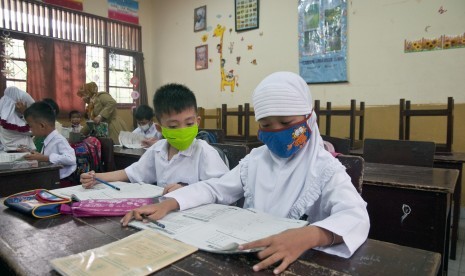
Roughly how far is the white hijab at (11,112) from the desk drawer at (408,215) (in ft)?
10.8

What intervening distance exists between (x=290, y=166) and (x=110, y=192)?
26.2 inches

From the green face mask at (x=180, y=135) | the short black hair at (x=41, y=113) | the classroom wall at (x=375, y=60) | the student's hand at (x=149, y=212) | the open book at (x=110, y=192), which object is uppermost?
the classroom wall at (x=375, y=60)

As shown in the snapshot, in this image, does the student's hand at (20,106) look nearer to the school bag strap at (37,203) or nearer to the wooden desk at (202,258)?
the school bag strap at (37,203)

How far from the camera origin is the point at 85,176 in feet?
4.24

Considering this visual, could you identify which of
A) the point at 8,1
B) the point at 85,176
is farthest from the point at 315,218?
the point at 8,1

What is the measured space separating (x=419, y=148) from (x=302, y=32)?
2.45 meters

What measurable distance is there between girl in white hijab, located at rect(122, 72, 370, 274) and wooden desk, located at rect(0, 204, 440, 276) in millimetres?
84

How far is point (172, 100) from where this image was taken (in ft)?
4.83

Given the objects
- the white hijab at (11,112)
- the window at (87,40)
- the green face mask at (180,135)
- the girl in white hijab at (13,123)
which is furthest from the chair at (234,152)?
the window at (87,40)

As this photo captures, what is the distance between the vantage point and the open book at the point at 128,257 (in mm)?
599

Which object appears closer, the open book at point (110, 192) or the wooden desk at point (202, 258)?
the wooden desk at point (202, 258)

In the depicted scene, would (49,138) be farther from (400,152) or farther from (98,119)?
(400,152)

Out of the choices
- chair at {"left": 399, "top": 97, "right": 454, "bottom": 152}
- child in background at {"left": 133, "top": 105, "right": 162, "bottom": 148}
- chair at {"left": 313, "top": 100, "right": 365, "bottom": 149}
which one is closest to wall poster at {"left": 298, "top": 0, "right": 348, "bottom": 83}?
chair at {"left": 313, "top": 100, "right": 365, "bottom": 149}

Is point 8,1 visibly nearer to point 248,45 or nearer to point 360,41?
point 248,45
